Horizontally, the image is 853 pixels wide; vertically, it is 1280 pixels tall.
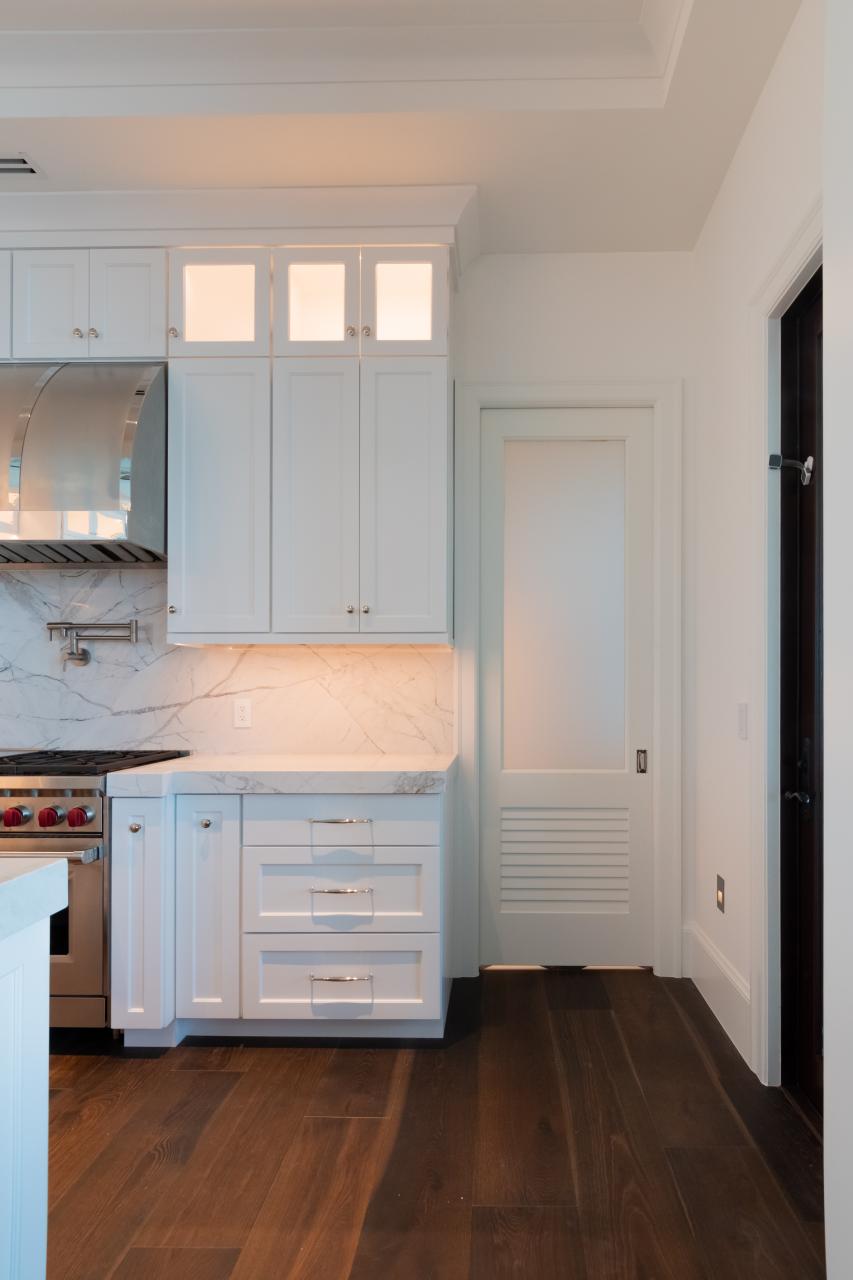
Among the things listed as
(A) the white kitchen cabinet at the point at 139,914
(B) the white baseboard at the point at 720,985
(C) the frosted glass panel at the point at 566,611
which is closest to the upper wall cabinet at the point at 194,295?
(C) the frosted glass panel at the point at 566,611

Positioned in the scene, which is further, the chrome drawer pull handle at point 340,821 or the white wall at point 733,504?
the chrome drawer pull handle at point 340,821

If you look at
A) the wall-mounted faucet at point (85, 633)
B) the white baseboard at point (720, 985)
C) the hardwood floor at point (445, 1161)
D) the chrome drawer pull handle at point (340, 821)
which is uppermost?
the wall-mounted faucet at point (85, 633)

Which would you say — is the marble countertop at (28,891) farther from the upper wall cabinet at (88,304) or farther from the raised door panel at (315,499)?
the upper wall cabinet at (88,304)

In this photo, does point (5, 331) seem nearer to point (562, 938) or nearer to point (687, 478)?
point (687, 478)

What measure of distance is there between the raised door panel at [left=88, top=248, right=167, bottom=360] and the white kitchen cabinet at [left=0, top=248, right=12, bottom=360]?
292 mm

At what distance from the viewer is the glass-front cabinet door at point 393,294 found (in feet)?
10.5

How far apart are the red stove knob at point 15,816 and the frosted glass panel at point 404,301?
1.89 meters

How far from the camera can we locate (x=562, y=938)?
3.63 metres

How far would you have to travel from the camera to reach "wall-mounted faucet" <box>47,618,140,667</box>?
3584 millimetres

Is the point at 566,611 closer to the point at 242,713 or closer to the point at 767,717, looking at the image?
the point at 767,717

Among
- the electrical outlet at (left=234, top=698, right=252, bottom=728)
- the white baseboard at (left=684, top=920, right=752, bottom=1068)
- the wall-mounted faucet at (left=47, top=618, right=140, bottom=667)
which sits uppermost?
the wall-mounted faucet at (left=47, top=618, right=140, bottom=667)

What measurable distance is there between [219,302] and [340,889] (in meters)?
2.02

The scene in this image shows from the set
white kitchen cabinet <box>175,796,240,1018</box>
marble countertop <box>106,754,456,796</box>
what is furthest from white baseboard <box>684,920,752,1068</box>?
white kitchen cabinet <box>175,796,240,1018</box>

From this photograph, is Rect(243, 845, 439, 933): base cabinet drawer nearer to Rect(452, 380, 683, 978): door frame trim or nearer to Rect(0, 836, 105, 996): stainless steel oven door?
Rect(0, 836, 105, 996): stainless steel oven door
